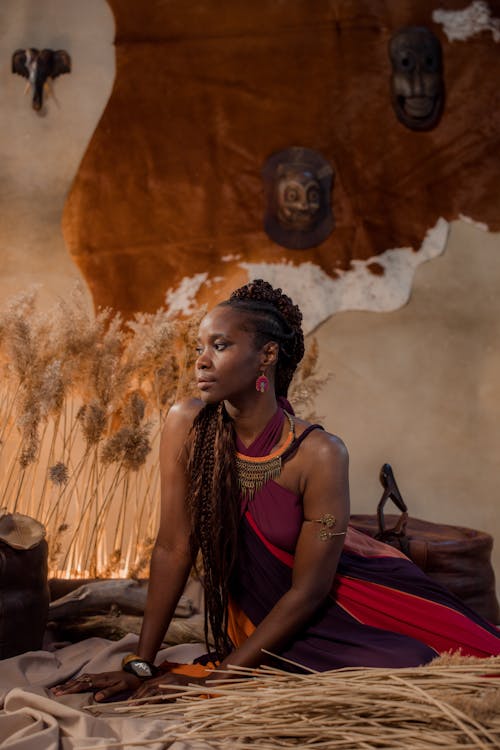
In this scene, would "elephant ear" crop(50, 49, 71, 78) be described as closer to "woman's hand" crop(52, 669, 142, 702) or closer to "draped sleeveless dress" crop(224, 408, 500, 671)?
"draped sleeveless dress" crop(224, 408, 500, 671)

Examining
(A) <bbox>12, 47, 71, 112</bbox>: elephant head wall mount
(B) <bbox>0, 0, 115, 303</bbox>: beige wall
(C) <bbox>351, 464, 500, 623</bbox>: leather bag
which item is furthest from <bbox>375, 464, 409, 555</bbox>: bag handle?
(A) <bbox>12, 47, 71, 112</bbox>: elephant head wall mount

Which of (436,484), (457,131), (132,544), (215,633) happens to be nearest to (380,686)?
(215,633)

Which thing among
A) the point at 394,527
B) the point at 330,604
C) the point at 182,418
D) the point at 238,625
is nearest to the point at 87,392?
the point at 182,418

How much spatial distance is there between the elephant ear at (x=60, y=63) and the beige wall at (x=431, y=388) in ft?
6.75

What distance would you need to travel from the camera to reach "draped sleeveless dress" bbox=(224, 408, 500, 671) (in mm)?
2098

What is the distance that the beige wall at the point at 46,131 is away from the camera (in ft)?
15.3

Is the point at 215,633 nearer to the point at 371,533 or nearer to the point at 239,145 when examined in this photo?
the point at 371,533

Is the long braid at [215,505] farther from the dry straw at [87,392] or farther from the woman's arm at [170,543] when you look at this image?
the dry straw at [87,392]

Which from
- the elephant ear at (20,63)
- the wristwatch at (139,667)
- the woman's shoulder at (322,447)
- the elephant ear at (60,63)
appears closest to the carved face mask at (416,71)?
the elephant ear at (60,63)

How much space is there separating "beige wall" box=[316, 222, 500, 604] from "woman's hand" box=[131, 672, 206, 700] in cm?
267

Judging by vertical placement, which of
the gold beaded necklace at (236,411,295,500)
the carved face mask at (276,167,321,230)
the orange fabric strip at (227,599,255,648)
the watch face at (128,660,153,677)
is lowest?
the watch face at (128,660,153,677)

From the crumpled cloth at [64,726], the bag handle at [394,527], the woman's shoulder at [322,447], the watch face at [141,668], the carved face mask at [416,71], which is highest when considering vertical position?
the carved face mask at [416,71]

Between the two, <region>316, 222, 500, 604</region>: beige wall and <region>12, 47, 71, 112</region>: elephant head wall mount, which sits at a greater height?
<region>12, 47, 71, 112</region>: elephant head wall mount

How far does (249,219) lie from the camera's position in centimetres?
482
